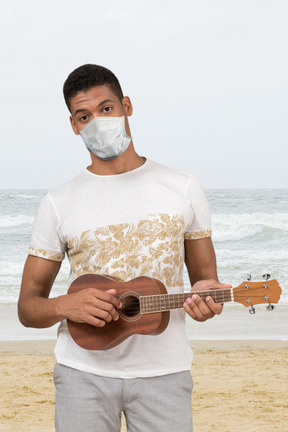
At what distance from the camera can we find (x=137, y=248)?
218cm

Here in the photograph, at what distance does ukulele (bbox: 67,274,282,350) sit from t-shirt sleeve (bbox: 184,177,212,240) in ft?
0.77

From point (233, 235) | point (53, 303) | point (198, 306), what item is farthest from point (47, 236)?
point (233, 235)

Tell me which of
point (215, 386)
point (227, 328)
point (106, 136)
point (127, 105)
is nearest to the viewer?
point (106, 136)

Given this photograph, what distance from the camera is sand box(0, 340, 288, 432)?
5.50 m

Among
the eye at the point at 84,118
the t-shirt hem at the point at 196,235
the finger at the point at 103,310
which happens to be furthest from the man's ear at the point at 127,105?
the finger at the point at 103,310

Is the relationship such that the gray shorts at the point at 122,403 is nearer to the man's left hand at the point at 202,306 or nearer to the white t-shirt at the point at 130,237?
the white t-shirt at the point at 130,237

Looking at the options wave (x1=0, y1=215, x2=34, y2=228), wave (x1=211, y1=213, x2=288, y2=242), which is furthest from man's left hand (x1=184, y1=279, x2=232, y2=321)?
wave (x1=0, y1=215, x2=34, y2=228)

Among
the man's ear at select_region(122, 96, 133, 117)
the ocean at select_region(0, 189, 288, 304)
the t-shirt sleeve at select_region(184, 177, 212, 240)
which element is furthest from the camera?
the ocean at select_region(0, 189, 288, 304)

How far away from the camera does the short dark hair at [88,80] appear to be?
2238 millimetres

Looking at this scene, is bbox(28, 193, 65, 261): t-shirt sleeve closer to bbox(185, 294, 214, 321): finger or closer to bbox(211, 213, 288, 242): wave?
bbox(185, 294, 214, 321): finger

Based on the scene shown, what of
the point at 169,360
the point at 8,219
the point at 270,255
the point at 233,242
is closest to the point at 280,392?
the point at 169,360

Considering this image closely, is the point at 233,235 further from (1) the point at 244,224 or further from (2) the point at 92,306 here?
(2) the point at 92,306

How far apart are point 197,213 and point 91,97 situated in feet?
1.75

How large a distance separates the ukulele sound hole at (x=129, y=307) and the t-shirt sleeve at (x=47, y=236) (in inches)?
11.8
